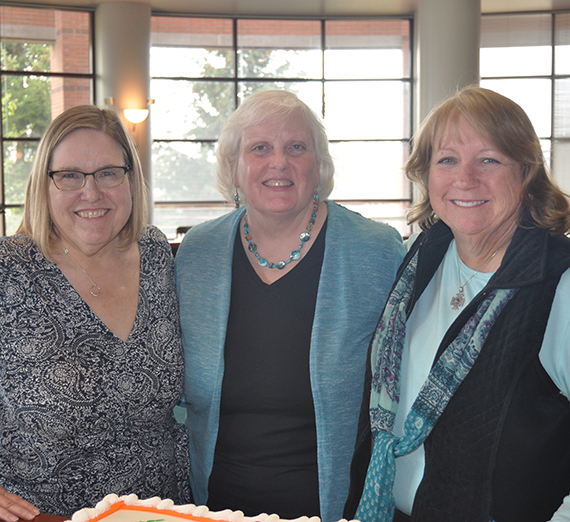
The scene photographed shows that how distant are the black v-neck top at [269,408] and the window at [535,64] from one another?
9703mm

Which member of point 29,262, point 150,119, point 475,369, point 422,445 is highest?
point 150,119

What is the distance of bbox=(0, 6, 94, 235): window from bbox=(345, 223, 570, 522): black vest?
9.54 metres

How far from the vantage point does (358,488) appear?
5.74ft

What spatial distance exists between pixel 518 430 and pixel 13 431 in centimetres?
133

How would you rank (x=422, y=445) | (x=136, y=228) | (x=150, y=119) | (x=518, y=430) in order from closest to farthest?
(x=518, y=430) < (x=422, y=445) < (x=136, y=228) < (x=150, y=119)

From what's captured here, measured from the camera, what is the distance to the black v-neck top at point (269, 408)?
1865 mm

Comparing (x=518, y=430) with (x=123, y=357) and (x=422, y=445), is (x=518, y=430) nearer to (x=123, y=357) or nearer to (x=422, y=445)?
(x=422, y=445)

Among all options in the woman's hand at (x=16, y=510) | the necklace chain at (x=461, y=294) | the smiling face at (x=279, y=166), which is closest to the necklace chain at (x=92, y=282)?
the smiling face at (x=279, y=166)

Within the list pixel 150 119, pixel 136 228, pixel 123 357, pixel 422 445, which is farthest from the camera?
pixel 150 119

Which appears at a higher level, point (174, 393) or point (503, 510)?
point (174, 393)

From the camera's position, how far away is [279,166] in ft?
6.64

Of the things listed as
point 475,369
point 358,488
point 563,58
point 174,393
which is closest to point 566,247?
point 475,369

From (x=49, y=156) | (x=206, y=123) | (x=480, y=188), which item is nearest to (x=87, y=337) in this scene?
(x=49, y=156)

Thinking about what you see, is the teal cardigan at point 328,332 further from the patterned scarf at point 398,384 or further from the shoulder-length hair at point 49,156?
the shoulder-length hair at point 49,156
